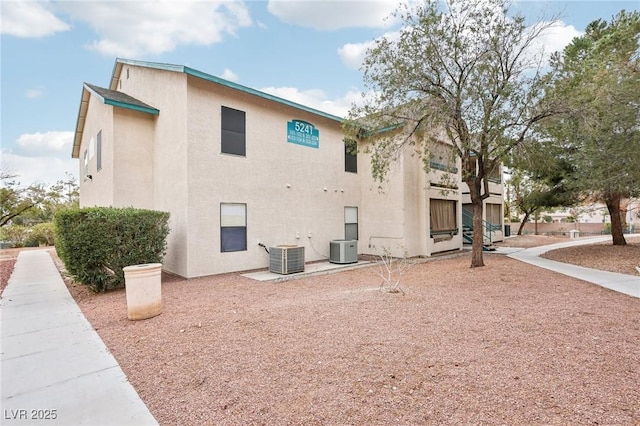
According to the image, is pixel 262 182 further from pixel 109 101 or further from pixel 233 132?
pixel 109 101

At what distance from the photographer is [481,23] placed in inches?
336

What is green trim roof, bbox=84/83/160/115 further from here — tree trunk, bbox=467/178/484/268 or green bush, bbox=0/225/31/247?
green bush, bbox=0/225/31/247

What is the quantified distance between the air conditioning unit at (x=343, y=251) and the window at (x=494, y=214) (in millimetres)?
12540

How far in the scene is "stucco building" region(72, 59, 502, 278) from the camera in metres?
9.05

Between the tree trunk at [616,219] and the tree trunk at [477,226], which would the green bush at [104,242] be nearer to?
the tree trunk at [477,226]

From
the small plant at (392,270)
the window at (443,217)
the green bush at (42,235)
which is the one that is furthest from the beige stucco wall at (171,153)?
the green bush at (42,235)

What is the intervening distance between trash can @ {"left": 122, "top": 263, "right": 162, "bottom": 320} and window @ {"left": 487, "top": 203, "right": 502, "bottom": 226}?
19709 mm

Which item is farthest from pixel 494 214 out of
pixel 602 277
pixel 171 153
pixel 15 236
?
pixel 15 236

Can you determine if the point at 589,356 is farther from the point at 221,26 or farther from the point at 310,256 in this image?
the point at 221,26

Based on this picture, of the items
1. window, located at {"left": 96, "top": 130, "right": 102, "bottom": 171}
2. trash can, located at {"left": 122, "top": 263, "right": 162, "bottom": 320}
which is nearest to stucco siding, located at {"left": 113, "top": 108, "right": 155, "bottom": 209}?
window, located at {"left": 96, "top": 130, "right": 102, "bottom": 171}

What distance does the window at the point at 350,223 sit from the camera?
1323cm

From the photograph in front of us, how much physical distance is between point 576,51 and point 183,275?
18771mm

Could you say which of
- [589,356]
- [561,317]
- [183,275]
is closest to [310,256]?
[183,275]

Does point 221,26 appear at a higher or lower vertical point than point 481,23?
higher
